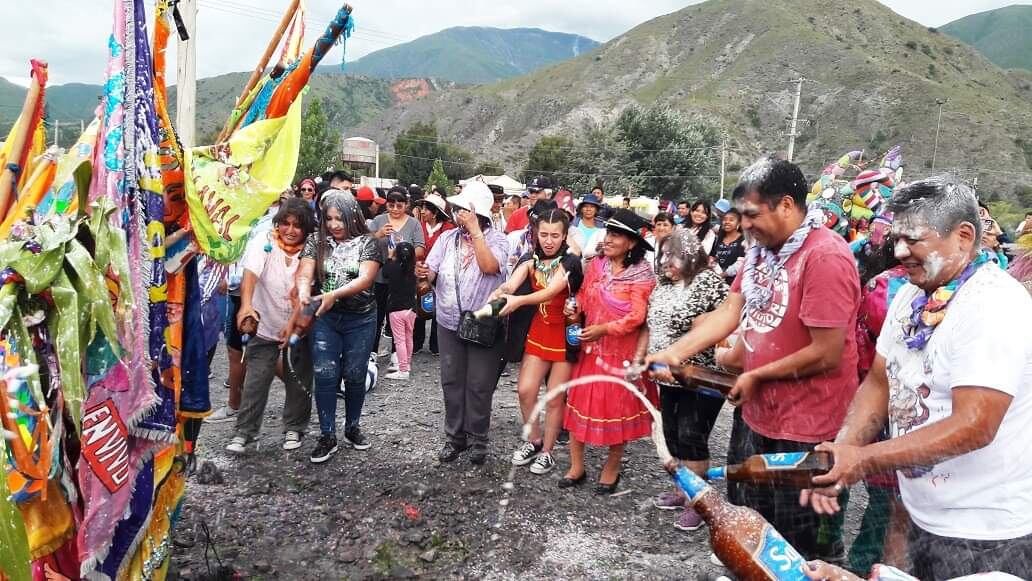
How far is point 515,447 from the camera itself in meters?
4.79

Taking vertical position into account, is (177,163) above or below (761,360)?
above

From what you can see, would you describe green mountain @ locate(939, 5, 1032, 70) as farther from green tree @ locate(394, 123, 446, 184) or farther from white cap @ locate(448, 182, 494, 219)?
white cap @ locate(448, 182, 494, 219)

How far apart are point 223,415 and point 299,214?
78.2 inches

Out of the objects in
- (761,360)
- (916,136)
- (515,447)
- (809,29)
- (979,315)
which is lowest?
(515,447)

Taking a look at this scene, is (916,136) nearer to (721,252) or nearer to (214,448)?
(721,252)

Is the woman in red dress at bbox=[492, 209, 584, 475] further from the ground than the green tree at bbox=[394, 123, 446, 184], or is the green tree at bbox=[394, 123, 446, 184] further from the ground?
the green tree at bbox=[394, 123, 446, 184]

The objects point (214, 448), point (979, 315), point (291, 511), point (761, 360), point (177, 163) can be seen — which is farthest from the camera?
point (214, 448)

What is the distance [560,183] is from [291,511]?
44004mm

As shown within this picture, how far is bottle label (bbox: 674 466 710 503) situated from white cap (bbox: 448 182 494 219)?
2.84 m

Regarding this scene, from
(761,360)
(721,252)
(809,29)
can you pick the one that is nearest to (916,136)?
(809,29)

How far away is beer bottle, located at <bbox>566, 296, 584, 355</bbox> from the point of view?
4.30m

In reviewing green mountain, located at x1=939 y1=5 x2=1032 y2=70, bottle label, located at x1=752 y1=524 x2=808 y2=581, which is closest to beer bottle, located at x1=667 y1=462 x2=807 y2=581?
bottle label, located at x1=752 y1=524 x2=808 y2=581

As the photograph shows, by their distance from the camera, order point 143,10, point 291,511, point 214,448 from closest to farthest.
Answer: point 143,10, point 291,511, point 214,448

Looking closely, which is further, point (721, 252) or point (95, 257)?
point (721, 252)
